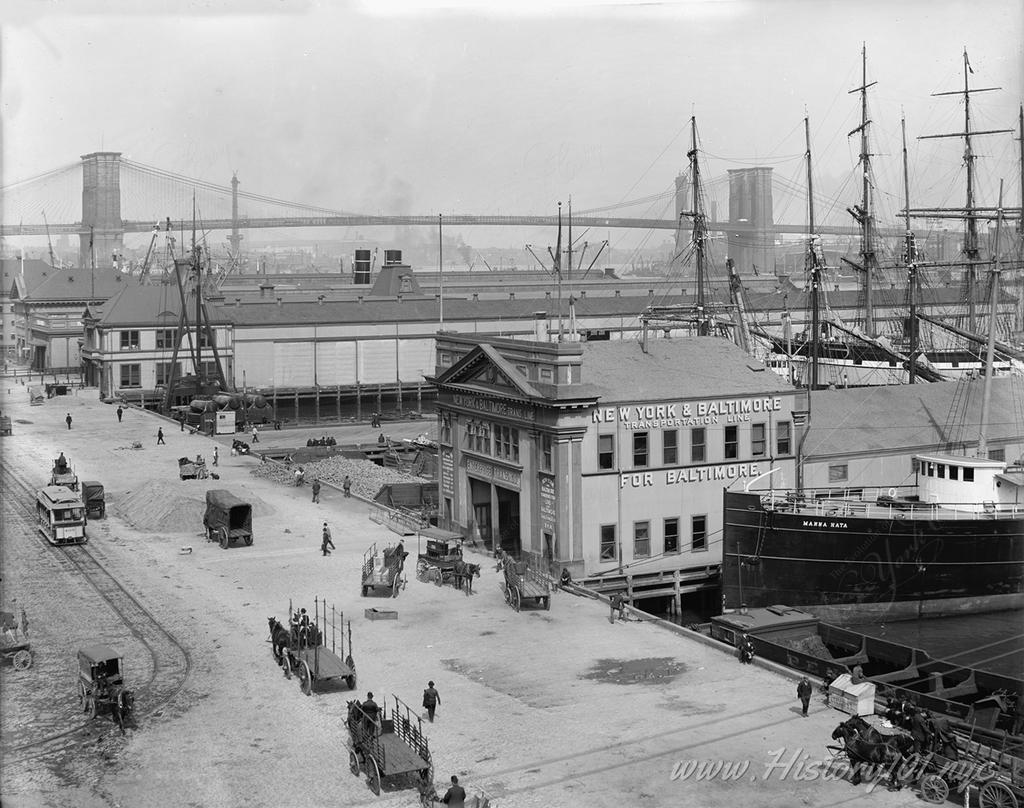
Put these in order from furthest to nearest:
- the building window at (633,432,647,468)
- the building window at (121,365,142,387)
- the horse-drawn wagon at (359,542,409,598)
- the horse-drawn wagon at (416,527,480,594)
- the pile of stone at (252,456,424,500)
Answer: the building window at (121,365,142,387)
the pile of stone at (252,456,424,500)
the building window at (633,432,647,468)
the horse-drawn wagon at (416,527,480,594)
the horse-drawn wagon at (359,542,409,598)

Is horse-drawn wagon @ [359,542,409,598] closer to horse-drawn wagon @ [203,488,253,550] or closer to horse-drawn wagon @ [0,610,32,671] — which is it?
horse-drawn wagon @ [203,488,253,550]

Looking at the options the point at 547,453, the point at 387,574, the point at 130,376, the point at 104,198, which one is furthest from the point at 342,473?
the point at 104,198

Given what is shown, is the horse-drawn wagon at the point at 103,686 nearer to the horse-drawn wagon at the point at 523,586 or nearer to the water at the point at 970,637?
the horse-drawn wagon at the point at 523,586

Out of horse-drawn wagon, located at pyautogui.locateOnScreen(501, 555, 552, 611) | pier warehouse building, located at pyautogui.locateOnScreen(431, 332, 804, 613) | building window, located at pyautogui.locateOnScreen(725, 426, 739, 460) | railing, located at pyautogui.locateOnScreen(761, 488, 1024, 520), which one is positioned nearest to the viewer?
horse-drawn wagon, located at pyautogui.locateOnScreen(501, 555, 552, 611)

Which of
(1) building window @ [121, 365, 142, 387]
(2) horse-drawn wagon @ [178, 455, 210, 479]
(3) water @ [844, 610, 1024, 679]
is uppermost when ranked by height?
→ (1) building window @ [121, 365, 142, 387]

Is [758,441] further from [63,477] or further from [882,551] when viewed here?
[63,477]

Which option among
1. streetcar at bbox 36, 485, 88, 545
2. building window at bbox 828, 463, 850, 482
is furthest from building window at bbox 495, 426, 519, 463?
streetcar at bbox 36, 485, 88, 545

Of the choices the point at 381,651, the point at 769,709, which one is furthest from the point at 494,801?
the point at 381,651

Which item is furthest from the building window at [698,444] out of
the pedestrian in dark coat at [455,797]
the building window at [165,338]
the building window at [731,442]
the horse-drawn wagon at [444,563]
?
the building window at [165,338]
